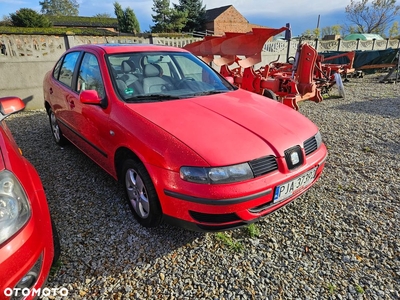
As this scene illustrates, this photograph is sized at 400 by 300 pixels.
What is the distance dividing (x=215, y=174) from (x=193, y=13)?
44.4 metres

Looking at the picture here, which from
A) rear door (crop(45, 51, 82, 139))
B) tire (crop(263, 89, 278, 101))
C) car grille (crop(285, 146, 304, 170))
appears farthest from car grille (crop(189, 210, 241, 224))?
tire (crop(263, 89, 278, 101))

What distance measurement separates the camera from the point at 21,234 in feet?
4.52

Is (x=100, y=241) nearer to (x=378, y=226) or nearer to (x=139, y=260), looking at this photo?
(x=139, y=260)

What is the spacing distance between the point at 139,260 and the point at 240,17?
2059 inches

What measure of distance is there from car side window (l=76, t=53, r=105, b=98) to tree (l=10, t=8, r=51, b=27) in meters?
33.3

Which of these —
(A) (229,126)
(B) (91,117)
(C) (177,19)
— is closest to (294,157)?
(A) (229,126)

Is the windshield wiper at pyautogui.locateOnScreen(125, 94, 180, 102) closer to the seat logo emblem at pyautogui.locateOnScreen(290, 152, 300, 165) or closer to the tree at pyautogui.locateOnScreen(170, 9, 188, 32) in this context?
the seat logo emblem at pyautogui.locateOnScreen(290, 152, 300, 165)

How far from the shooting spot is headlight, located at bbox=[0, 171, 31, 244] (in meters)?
1.34

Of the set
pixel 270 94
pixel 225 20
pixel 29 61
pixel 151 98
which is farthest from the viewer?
pixel 225 20

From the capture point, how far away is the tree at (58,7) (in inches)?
2343

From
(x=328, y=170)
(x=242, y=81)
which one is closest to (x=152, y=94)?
(x=328, y=170)

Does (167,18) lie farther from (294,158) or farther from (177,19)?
(294,158)

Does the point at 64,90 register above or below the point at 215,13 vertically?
below

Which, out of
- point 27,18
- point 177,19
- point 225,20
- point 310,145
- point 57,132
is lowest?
point 57,132
